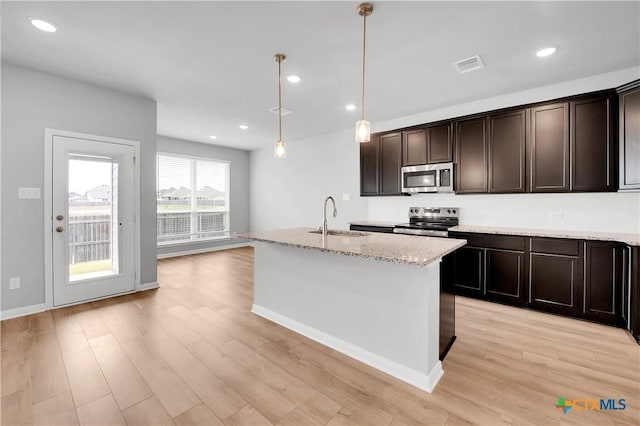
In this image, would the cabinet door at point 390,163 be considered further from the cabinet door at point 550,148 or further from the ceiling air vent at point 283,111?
the cabinet door at point 550,148

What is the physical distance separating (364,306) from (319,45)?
7.80 feet

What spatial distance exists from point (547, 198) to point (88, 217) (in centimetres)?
578

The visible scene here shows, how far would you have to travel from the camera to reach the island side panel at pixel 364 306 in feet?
6.46

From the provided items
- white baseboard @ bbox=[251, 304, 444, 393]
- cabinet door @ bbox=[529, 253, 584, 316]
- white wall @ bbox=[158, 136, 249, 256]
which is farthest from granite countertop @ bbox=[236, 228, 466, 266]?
white wall @ bbox=[158, 136, 249, 256]

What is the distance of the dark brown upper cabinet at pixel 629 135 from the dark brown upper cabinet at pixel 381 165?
2.48m

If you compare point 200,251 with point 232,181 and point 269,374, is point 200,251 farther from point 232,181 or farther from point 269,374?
point 269,374

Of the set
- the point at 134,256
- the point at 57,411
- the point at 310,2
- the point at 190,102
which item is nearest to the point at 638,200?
the point at 310,2

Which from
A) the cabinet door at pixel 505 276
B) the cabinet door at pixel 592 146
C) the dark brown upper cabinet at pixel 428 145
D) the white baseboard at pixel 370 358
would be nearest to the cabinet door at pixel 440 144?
the dark brown upper cabinet at pixel 428 145

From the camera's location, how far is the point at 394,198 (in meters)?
4.97

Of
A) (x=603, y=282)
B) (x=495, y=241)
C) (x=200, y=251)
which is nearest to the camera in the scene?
(x=603, y=282)

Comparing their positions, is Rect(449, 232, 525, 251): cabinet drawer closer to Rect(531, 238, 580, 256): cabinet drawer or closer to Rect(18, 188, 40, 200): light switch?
Rect(531, 238, 580, 256): cabinet drawer

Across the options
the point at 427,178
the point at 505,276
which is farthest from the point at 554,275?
the point at 427,178

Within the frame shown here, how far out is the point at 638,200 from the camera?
303 centimetres

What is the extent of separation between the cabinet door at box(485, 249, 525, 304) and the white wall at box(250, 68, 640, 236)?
0.66 metres
